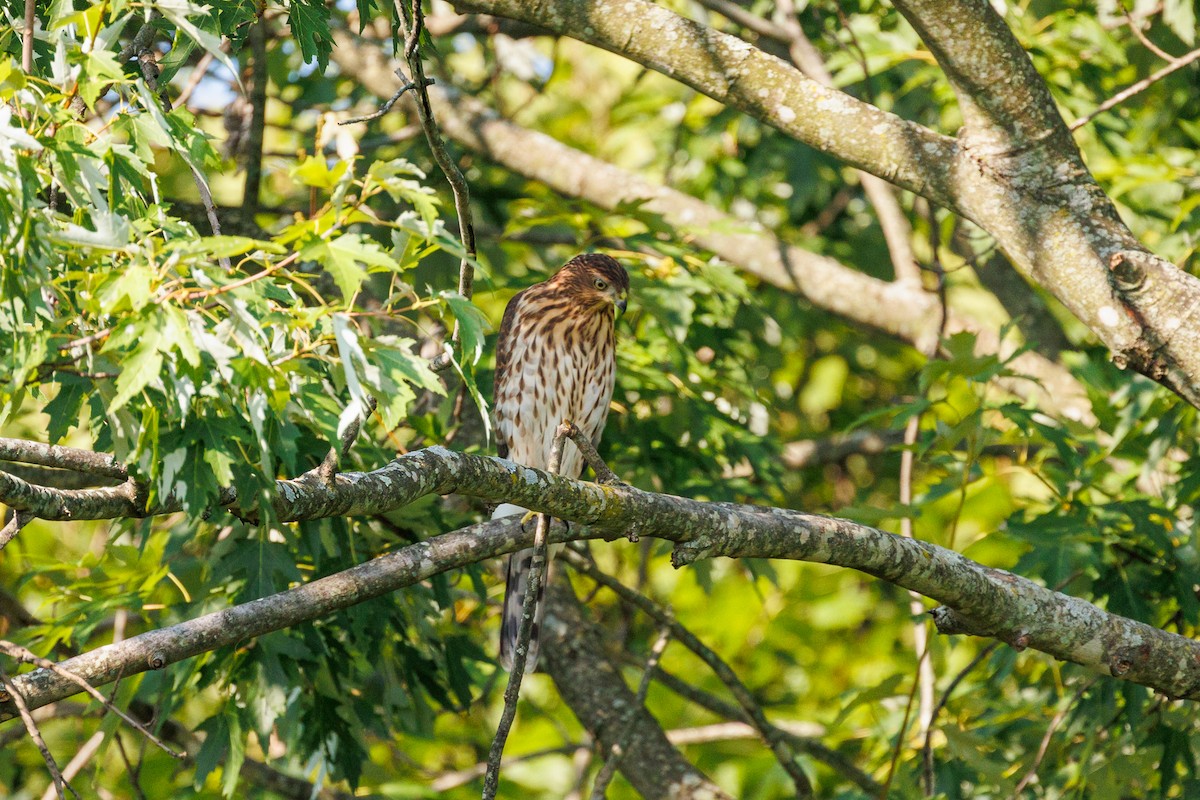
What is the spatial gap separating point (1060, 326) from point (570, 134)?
13.7ft

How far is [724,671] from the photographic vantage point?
198 inches

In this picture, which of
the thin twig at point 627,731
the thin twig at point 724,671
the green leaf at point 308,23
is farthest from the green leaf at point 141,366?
the thin twig at point 724,671

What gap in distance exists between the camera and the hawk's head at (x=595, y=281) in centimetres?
521

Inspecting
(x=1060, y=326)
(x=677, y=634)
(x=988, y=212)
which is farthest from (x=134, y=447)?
(x=1060, y=326)

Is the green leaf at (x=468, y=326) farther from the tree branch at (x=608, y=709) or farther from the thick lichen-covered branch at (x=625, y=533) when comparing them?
the tree branch at (x=608, y=709)

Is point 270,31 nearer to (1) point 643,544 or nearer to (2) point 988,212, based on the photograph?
(1) point 643,544

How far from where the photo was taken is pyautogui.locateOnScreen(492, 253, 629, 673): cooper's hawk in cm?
528

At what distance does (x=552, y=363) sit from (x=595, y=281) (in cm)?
48

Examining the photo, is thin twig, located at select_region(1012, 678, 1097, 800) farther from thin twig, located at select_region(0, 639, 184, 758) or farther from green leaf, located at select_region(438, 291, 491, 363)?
thin twig, located at select_region(0, 639, 184, 758)

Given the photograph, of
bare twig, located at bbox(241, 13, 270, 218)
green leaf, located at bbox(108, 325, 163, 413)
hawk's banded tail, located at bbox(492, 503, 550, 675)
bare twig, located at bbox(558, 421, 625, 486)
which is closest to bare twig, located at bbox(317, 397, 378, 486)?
green leaf, located at bbox(108, 325, 163, 413)

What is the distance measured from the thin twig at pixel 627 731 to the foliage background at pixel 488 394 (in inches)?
20.9

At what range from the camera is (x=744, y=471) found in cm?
652

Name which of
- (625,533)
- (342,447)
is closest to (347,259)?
(342,447)

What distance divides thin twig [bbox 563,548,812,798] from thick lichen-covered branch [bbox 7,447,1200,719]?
1.36 meters
